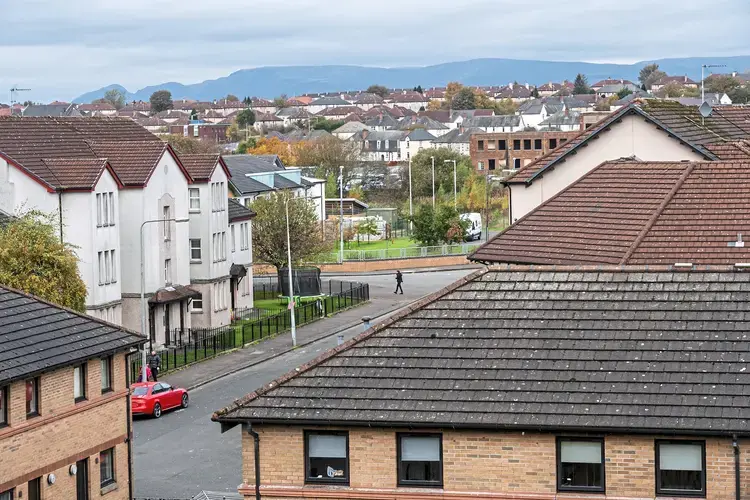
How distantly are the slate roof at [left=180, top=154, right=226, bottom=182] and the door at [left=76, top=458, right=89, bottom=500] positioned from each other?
32.9m

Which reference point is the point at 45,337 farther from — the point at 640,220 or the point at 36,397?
the point at 640,220

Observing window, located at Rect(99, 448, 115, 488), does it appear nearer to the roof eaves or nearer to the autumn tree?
the roof eaves

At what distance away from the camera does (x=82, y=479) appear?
32.1 meters

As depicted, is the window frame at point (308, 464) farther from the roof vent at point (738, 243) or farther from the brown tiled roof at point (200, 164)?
the brown tiled roof at point (200, 164)

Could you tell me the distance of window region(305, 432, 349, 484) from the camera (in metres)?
22.8

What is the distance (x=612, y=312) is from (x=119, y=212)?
38.1 meters

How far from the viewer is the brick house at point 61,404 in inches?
1148

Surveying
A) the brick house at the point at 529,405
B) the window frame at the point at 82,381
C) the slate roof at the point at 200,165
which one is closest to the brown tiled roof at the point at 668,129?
the window frame at the point at 82,381

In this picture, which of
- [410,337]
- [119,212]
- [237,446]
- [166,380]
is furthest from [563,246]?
[119,212]

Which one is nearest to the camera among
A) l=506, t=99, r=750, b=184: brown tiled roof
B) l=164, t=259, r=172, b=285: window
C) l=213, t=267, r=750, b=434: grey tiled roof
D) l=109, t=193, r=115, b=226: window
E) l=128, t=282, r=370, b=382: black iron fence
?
l=213, t=267, r=750, b=434: grey tiled roof

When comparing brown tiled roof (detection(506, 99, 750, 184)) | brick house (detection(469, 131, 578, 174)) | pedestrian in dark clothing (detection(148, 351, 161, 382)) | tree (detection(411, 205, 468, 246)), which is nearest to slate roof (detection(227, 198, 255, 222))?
pedestrian in dark clothing (detection(148, 351, 161, 382))

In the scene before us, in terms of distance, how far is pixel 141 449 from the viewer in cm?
4109

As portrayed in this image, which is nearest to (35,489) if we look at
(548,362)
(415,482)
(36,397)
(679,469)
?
(36,397)

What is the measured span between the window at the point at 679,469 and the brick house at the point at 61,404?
42.0ft
